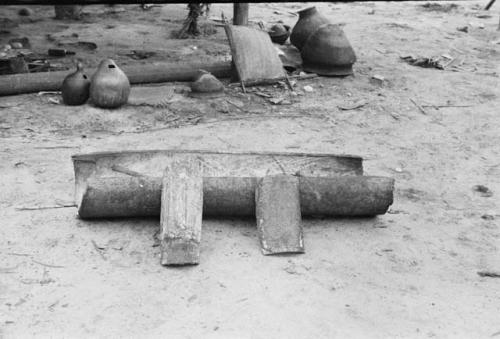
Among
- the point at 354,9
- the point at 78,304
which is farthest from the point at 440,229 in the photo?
the point at 354,9

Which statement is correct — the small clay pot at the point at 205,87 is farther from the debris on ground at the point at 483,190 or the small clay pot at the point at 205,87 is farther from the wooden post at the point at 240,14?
the debris on ground at the point at 483,190

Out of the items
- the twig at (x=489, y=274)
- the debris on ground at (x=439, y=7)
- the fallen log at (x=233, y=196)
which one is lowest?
the debris on ground at (x=439, y=7)

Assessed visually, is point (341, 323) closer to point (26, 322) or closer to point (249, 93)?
point (26, 322)

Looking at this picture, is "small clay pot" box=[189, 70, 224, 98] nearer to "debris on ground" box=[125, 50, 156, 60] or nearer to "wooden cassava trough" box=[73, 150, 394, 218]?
"debris on ground" box=[125, 50, 156, 60]

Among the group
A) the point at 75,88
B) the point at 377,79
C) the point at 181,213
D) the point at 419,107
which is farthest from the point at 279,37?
the point at 181,213

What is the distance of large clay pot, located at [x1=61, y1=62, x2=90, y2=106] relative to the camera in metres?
6.29

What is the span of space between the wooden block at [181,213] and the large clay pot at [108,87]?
2301mm

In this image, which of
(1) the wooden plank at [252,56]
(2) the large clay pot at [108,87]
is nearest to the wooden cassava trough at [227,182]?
(2) the large clay pot at [108,87]

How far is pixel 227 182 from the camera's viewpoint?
424cm

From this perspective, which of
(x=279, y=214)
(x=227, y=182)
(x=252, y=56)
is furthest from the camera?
(x=252, y=56)

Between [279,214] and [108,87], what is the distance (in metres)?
2.89

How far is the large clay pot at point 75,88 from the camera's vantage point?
20.6 ft

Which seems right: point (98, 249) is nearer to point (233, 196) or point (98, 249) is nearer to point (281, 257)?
point (233, 196)

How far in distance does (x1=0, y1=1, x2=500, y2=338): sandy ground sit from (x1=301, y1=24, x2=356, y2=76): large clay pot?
0.66ft
